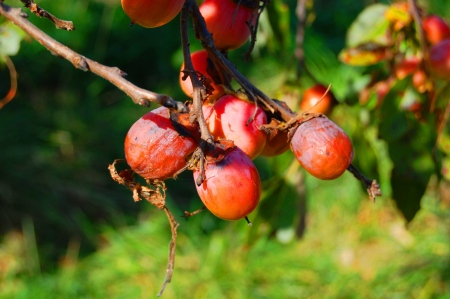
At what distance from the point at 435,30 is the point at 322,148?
0.61m

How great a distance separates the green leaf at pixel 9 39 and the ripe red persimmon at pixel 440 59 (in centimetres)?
63

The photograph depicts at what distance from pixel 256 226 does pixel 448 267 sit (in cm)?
110

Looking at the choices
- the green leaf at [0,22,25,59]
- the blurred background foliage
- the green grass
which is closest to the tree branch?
the green leaf at [0,22,25,59]

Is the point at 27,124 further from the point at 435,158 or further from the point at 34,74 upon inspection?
the point at 435,158

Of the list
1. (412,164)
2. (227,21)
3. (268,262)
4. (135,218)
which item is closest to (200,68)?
(227,21)

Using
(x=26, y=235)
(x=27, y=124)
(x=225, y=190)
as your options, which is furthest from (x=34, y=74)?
(x=225, y=190)

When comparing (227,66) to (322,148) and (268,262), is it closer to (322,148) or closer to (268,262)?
(322,148)

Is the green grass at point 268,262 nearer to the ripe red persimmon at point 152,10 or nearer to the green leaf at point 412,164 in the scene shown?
the green leaf at point 412,164

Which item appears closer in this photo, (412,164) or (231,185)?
(231,185)

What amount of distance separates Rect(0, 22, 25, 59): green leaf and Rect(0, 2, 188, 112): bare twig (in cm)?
34

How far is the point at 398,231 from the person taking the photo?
7.22ft

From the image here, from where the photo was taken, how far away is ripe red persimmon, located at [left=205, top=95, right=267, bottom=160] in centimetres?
58

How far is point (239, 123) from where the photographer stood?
0.58m

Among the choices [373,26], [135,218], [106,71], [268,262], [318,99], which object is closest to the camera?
[106,71]
